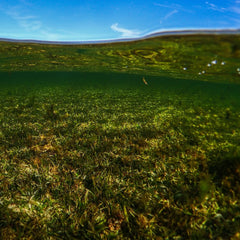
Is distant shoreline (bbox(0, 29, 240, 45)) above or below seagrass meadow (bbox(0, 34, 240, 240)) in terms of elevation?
above

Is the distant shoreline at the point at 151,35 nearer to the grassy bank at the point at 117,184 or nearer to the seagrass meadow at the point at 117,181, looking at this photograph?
the seagrass meadow at the point at 117,181

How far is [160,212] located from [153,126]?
3.76 meters

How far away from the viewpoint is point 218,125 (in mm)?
6164

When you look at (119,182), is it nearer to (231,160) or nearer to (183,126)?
(231,160)

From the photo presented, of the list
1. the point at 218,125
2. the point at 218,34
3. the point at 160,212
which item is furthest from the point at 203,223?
the point at 218,34

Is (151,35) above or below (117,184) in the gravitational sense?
above

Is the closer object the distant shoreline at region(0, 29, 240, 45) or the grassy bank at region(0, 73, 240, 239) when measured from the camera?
the grassy bank at region(0, 73, 240, 239)

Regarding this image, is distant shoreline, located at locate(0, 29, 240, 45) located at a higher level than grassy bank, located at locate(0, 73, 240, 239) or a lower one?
higher

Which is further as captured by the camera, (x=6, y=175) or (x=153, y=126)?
(x=153, y=126)

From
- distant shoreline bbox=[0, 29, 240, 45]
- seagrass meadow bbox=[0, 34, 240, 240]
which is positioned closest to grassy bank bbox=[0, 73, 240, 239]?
seagrass meadow bbox=[0, 34, 240, 240]

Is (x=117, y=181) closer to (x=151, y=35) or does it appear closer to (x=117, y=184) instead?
(x=117, y=184)

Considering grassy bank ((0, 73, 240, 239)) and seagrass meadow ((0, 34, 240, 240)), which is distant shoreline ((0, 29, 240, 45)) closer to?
seagrass meadow ((0, 34, 240, 240))

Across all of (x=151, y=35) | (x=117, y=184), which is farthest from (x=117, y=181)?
(x=151, y=35)

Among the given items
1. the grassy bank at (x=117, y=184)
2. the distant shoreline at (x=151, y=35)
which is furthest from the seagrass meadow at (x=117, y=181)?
the distant shoreline at (x=151, y=35)
